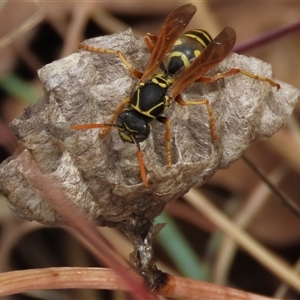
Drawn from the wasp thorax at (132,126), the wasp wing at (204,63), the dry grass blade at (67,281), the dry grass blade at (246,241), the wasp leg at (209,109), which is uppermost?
the wasp thorax at (132,126)

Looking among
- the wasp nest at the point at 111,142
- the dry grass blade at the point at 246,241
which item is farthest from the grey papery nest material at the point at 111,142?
the dry grass blade at the point at 246,241

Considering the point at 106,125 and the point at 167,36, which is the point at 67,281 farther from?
the point at 167,36

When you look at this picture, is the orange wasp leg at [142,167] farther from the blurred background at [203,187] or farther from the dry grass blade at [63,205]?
the blurred background at [203,187]

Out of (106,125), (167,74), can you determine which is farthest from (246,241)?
(106,125)

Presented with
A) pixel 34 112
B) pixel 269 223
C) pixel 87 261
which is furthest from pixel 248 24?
pixel 34 112

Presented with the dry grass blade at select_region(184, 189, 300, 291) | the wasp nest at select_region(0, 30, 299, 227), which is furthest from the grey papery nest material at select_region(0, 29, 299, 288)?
the dry grass blade at select_region(184, 189, 300, 291)

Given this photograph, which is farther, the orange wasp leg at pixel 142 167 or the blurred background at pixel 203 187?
the blurred background at pixel 203 187

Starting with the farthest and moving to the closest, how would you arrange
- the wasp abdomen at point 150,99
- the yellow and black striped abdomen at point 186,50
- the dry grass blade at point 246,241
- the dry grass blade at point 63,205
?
the dry grass blade at point 246,241
the yellow and black striped abdomen at point 186,50
the wasp abdomen at point 150,99
the dry grass blade at point 63,205
